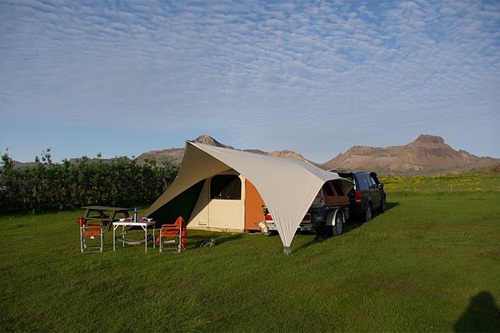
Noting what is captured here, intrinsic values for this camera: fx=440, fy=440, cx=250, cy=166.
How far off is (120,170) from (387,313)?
16364mm

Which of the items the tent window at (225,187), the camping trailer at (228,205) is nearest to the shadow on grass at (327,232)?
the camping trailer at (228,205)

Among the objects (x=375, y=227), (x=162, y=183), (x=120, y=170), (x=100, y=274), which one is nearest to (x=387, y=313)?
(x=100, y=274)

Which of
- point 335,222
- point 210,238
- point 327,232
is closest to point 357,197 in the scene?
point 327,232

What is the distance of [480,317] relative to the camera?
528 cm

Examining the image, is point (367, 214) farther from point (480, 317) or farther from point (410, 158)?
point (410, 158)

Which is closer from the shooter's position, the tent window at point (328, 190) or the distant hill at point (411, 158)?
the tent window at point (328, 190)

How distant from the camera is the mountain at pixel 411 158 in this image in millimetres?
120500

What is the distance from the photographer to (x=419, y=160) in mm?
133500

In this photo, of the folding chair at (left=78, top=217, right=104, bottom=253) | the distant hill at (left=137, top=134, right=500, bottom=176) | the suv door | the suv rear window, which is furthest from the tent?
the distant hill at (left=137, top=134, right=500, bottom=176)

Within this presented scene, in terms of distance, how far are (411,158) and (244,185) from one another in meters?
128

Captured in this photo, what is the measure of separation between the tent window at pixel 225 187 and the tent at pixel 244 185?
31 mm

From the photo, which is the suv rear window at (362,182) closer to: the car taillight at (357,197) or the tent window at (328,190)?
the car taillight at (357,197)

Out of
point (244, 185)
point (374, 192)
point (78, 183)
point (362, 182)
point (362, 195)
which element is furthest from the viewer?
point (78, 183)

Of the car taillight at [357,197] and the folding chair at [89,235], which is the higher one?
the car taillight at [357,197]
